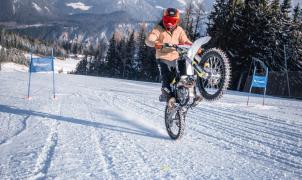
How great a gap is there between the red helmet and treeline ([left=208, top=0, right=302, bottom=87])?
2806 cm

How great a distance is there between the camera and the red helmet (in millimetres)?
6648

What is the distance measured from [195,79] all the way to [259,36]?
31.2 meters

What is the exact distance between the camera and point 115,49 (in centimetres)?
8131

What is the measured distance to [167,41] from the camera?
22.8 ft

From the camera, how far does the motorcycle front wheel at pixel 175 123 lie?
635 centimetres

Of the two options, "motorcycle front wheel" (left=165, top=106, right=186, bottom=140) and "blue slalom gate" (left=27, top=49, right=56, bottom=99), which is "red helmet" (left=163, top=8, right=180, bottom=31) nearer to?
"motorcycle front wheel" (left=165, top=106, right=186, bottom=140)

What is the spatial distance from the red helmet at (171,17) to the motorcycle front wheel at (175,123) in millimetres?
1808

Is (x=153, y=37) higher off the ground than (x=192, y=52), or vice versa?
(x=153, y=37)

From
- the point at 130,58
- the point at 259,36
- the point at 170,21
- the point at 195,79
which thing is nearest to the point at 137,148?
the point at 195,79

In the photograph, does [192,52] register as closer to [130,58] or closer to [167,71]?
[167,71]

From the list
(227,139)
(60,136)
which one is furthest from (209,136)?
(60,136)

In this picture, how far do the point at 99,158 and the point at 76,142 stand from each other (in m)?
1.07

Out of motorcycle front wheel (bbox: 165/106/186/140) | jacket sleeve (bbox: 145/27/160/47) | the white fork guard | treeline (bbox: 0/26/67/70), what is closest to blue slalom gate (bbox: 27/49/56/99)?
jacket sleeve (bbox: 145/27/160/47)

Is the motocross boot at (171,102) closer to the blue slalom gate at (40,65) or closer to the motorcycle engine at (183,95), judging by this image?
the motorcycle engine at (183,95)
